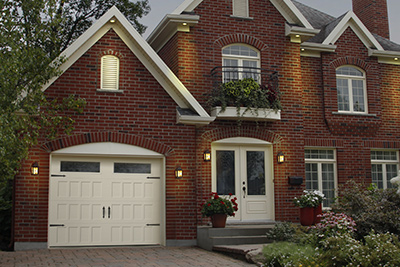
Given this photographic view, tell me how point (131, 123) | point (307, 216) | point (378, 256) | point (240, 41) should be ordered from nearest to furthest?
point (378, 256) → point (131, 123) → point (307, 216) → point (240, 41)

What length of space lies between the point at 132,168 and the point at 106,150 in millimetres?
942

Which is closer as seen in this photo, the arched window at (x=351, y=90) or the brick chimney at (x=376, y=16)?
the arched window at (x=351, y=90)

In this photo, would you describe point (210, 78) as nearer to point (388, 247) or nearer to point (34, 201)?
point (34, 201)

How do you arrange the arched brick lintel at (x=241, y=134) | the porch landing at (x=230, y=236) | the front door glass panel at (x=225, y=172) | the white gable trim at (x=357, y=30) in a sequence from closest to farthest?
the porch landing at (x=230, y=236), the arched brick lintel at (x=241, y=134), the front door glass panel at (x=225, y=172), the white gable trim at (x=357, y=30)

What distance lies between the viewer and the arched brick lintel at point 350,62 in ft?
53.7

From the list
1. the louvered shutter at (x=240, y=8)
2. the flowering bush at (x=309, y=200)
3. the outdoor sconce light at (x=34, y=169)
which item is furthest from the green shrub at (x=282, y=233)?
the louvered shutter at (x=240, y=8)

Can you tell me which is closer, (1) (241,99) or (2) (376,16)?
(1) (241,99)

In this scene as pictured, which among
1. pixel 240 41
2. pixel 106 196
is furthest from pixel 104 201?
pixel 240 41

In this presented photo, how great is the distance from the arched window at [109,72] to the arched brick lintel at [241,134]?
2910 mm

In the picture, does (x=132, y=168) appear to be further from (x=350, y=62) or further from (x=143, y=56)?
(x=350, y=62)

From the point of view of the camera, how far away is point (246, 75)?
14.7 metres

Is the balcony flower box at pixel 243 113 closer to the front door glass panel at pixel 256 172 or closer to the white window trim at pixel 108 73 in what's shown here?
the front door glass panel at pixel 256 172

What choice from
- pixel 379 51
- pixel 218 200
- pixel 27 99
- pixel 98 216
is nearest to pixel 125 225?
pixel 98 216

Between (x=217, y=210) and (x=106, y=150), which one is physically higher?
(x=106, y=150)
